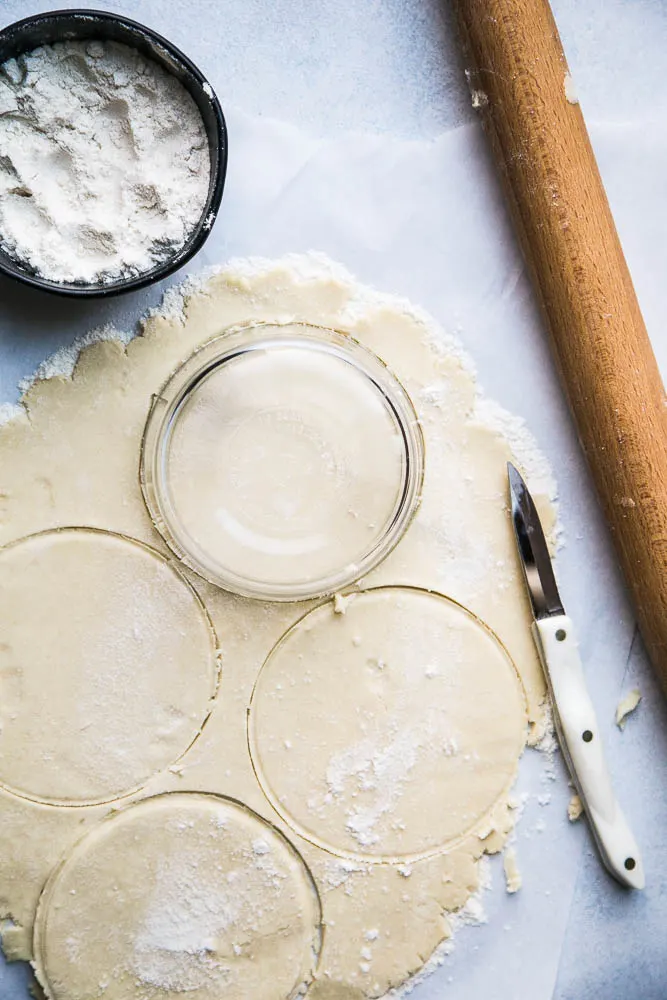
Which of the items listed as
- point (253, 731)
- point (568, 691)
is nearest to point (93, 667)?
point (253, 731)

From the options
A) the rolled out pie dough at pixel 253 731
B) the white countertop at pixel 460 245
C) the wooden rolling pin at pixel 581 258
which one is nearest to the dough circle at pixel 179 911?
the rolled out pie dough at pixel 253 731

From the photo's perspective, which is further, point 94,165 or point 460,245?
point 460,245

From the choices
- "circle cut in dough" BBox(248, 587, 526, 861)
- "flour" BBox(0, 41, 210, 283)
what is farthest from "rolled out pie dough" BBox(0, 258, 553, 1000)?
"flour" BBox(0, 41, 210, 283)

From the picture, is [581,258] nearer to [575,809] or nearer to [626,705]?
[626,705]

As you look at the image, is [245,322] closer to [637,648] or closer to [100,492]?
[100,492]

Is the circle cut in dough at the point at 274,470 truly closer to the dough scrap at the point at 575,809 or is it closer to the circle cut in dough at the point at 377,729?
the circle cut in dough at the point at 377,729

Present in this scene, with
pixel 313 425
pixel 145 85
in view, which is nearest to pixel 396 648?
pixel 313 425

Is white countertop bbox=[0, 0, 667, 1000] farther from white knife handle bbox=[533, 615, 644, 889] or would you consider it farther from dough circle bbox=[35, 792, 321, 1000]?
dough circle bbox=[35, 792, 321, 1000]
